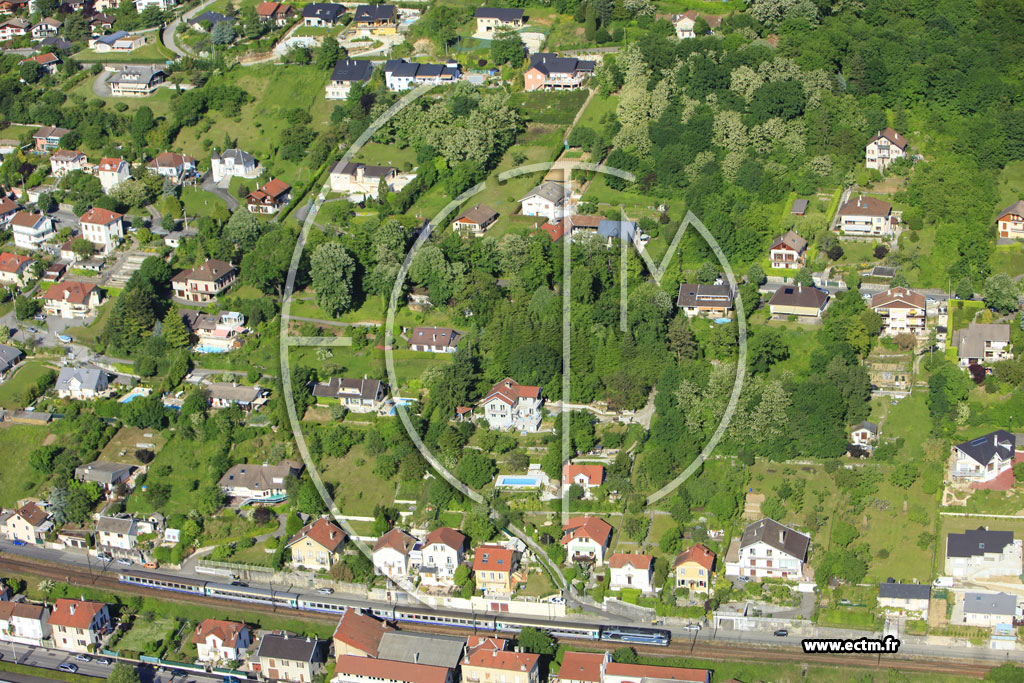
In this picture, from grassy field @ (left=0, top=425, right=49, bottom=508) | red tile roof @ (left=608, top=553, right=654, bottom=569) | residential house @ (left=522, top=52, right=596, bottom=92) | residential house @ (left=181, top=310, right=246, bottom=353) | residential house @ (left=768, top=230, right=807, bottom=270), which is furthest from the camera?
residential house @ (left=522, top=52, right=596, bottom=92)

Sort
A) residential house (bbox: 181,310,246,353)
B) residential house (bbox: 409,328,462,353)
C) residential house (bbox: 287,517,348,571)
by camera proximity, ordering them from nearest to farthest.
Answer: residential house (bbox: 287,517,348,571) < residential house (bbox: 409,328,462,353) < residential house (bbox: 181,310,246,353)

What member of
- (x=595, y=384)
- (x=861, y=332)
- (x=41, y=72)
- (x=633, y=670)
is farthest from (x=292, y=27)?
(x=633, y=670)

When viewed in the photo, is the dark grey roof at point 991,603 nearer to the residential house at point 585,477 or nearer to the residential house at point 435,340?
the residential house at point 585,477

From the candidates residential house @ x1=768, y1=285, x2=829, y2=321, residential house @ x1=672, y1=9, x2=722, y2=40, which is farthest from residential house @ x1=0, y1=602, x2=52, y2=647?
residential house @ x1=672, y1=9, x2=722, y2=40

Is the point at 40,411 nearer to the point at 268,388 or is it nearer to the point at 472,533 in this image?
the point at 268,388

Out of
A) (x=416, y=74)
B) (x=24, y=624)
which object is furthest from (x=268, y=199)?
(x=24, y=624)

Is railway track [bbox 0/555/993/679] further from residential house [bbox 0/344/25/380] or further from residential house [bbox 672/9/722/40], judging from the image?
residential house [bbox 672/9/722/40]

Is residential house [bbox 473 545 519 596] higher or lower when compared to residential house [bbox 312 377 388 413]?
lower

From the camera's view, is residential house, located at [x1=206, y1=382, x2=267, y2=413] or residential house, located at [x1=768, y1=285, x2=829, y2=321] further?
residential house, located at [x1=206, y1=382, x2=267, y2=413]

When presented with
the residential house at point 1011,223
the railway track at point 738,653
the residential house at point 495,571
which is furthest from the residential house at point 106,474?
the residential house at point 1011,223
